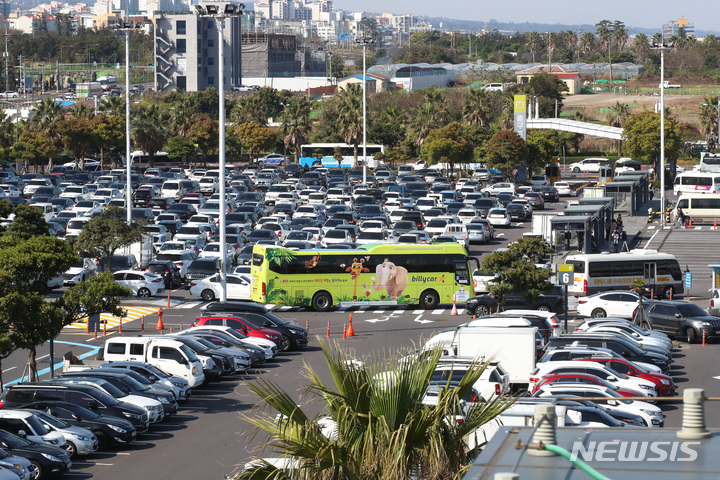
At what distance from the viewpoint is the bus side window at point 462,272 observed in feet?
123

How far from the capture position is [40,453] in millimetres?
17984

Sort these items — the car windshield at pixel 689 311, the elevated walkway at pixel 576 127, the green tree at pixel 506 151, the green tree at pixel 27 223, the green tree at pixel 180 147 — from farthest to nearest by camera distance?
the elevated walkway at pixel 576 127 → the green tree at pixel 180 147 → the green tree at pixel 506 151 → the green tree at pixel 27 223 → the car windshield at pixel 689 311

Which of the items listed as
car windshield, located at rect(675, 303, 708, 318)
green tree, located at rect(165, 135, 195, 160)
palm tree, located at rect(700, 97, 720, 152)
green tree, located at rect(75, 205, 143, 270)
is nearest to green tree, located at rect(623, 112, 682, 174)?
palm tree, located at rect(700, 97, 720, 152)

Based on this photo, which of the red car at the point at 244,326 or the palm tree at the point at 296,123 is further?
the palm tree at the point at 296,123

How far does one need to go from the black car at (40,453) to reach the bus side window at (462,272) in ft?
69.6

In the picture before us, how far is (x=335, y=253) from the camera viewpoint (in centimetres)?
3738

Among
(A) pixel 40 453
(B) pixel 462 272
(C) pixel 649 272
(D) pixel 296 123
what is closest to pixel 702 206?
(C) pixel 649 272

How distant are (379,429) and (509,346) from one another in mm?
17446

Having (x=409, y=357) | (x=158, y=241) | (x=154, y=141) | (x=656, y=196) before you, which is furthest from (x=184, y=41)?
(x=409, y=357)

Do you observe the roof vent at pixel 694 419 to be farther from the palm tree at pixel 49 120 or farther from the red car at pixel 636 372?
the palm tree at pixel 49 120

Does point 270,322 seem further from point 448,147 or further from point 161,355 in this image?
point 448,147

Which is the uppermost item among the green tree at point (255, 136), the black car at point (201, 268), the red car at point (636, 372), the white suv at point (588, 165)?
the green tree at point (255, 136)

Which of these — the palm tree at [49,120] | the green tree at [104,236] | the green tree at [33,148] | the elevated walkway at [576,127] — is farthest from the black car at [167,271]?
the elevated walkway at [576,127]

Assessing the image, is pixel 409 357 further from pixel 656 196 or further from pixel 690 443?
pixel 656 196
